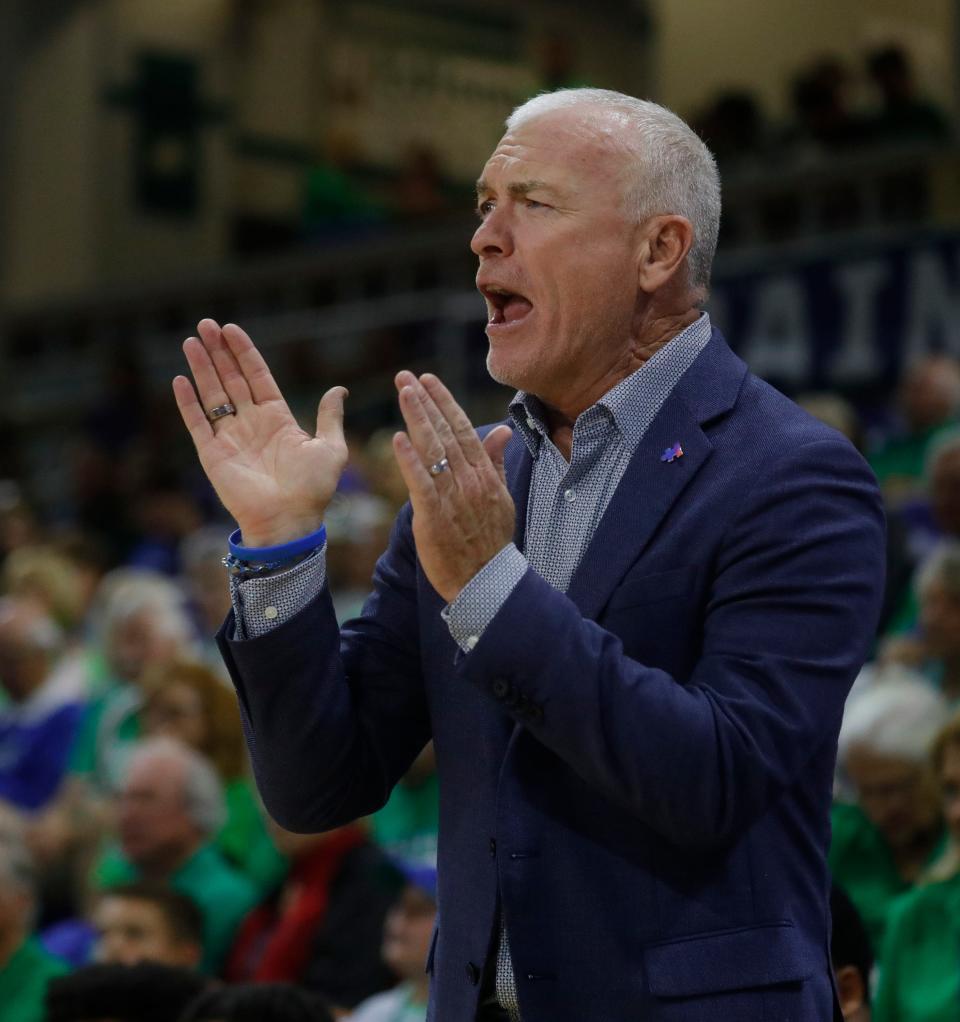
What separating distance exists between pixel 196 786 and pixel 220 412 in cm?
282

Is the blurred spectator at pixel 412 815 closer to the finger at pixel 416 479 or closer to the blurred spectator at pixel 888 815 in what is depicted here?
the blurred spectator at pixel 888 815

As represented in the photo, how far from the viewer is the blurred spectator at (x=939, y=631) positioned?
14.7ft

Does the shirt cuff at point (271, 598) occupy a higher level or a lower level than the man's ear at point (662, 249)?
lower

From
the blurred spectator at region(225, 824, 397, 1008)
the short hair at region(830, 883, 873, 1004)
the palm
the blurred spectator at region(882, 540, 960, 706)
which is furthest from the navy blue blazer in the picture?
the blurred spectator at region(882, 540, 960, 706)

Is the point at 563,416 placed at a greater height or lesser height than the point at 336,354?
greater

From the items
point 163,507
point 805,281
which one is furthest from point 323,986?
point 163,507

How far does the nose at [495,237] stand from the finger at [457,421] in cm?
28

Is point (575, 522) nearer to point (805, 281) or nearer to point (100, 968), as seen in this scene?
point (100, 968)

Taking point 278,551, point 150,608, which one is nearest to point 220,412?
point 278,551

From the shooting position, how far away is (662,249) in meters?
2.08

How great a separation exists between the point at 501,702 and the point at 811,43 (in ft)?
35.6

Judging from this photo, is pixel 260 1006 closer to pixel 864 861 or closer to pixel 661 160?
pixel 864 861

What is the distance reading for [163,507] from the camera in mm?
8922

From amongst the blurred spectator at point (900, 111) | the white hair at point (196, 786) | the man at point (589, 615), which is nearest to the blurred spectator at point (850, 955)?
the man at point (589, 615)
